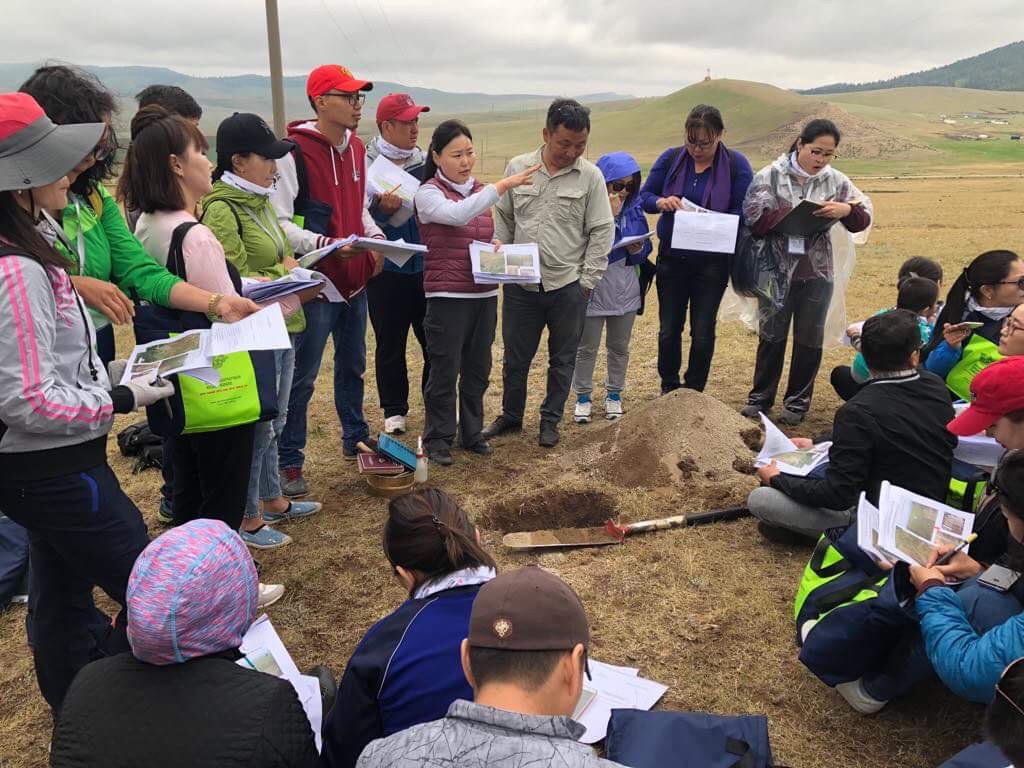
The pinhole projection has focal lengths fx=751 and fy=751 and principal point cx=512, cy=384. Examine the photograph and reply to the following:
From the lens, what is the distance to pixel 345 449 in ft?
17.8

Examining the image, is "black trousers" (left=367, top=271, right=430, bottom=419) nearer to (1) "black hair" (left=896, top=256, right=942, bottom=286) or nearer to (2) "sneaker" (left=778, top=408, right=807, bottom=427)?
(2) "sneaker" (left=778, top=408, right=807, bottom=427)

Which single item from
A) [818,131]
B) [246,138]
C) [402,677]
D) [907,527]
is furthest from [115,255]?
[818,131]

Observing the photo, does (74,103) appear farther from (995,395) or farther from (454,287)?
(995,395)

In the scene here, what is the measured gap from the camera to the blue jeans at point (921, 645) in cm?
245

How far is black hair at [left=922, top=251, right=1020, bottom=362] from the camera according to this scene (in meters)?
4.25

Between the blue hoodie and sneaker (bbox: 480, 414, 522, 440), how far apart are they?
1.07m

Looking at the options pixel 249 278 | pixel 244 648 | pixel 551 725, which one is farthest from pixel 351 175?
pixel 551 725

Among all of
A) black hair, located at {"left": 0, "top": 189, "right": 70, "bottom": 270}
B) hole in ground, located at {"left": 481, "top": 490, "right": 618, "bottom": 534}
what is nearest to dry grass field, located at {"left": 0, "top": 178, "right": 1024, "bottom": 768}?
hole in ground, located at {"left": 481, "top": 490, "right": 618, "bottom": 534}

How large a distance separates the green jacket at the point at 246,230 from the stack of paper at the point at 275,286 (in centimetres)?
16

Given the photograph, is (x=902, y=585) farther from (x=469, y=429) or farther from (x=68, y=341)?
(x=469, y=429)

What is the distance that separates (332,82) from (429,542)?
3.24m

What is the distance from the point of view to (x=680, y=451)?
16.5 ft

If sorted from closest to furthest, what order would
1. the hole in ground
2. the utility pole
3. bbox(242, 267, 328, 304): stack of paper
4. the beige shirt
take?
bbox(242, 267, 328, 304): stack of paper → the hole in ground → the beige shirt → the utility pole

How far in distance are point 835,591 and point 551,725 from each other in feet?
7.02
